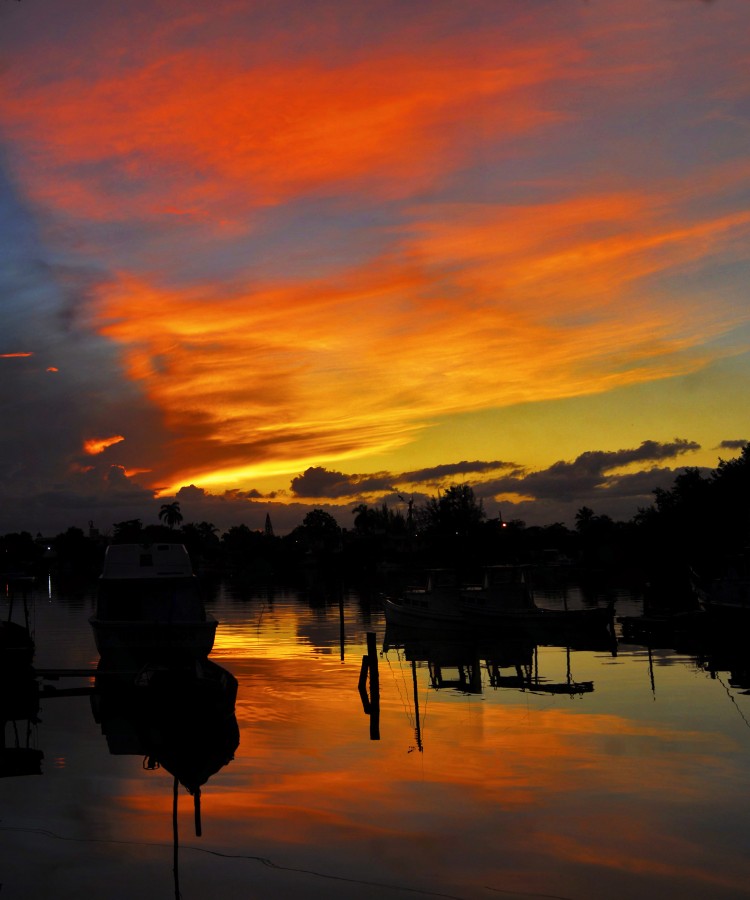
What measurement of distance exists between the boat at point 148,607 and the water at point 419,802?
3.17 m

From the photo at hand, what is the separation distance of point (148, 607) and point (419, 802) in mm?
25372

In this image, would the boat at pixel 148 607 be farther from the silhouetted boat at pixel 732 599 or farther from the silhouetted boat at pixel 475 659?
the silhouetted boat at pixel 732 599

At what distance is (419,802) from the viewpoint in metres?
26.2

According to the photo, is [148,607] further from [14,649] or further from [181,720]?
[181,720]

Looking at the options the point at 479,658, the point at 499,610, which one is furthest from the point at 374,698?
the point at 499,610

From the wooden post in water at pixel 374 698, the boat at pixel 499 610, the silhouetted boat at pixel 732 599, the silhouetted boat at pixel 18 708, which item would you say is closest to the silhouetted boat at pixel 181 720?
the silhouetted boat at pixel 18 708

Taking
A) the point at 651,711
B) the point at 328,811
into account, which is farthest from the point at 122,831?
the point at 651,711

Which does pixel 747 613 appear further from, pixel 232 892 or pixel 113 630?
pixel 232 892

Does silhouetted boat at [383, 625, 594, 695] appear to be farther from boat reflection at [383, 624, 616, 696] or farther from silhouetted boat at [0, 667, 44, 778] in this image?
silhouetted boat at [0, 667, 44, 778]

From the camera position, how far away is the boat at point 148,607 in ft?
151

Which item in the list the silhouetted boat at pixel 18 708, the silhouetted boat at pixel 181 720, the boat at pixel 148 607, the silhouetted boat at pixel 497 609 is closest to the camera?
the silhouetted boat at pixel 181 720

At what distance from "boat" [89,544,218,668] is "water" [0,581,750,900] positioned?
3172 millimetres

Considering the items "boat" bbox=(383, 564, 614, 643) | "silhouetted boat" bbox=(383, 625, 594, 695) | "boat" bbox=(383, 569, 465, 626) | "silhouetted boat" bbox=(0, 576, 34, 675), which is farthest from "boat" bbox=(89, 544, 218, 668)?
"boat" bbox=(383, 564, 614, 643)

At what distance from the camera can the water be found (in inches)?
785
